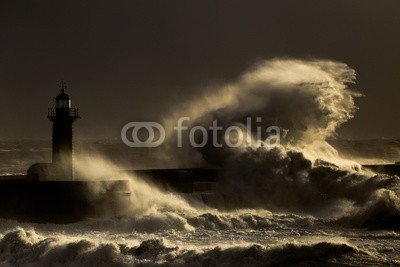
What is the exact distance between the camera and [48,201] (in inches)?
716

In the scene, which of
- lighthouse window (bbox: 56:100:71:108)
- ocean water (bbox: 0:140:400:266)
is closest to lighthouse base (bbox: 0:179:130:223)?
ocean water (bbox: 0:140:400:266)

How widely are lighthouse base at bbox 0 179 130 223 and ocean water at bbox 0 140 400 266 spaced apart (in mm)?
250

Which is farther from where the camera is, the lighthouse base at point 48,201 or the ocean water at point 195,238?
the lighthouse base at point 48,201

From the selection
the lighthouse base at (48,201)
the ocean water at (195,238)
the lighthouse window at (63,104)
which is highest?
the lighthouse window at (63,104)

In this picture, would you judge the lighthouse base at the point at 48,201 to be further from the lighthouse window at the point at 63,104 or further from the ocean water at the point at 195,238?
the lighthouse window at the point at 63,104

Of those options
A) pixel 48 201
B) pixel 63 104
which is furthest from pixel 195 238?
pixel 63 104

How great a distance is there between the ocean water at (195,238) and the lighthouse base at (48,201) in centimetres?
25

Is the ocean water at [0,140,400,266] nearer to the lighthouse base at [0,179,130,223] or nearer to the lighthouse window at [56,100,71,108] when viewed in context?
the lighthouse base at [0,179,130,223]

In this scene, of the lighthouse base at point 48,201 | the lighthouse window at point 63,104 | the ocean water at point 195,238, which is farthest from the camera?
the lighthouse window at point 63,104

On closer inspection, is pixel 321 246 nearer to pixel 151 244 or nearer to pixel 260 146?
pixel 151 244

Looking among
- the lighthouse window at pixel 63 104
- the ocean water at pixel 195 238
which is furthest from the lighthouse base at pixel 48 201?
the lighthouse window at pixel 63 104

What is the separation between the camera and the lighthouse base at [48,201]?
18109 mm

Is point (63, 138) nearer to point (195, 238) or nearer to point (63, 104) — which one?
point (63, 104)

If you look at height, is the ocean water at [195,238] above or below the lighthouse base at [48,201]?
below
